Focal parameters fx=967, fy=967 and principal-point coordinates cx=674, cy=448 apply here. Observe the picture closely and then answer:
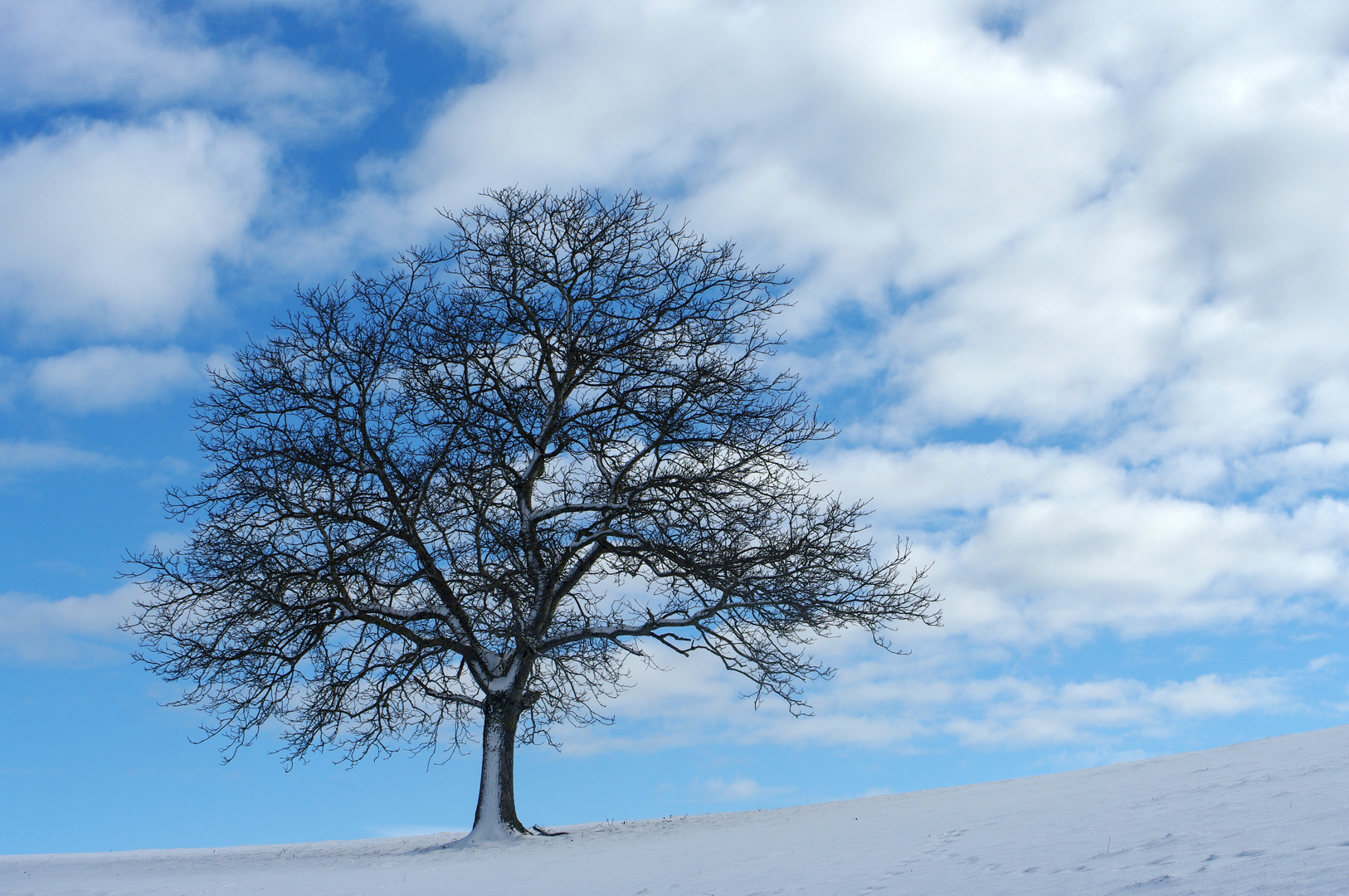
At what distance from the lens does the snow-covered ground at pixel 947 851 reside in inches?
251

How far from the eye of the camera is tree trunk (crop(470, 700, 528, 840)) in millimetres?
15180

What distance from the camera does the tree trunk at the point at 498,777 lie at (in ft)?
49.8

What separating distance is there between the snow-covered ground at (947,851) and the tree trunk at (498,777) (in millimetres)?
645

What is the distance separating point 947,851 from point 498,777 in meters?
8.82

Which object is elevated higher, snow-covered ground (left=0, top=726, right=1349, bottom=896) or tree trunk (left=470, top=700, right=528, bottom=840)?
tree trunk (left=470, top=700, right=528, bottom=840)

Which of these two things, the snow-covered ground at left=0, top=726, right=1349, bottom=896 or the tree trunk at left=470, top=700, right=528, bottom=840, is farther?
the tree trunk at left=470, top=700, right=528, bottom=840

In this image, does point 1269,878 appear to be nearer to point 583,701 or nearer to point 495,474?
point 583,701

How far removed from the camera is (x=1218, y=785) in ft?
32.1

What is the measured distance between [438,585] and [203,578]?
3712mm

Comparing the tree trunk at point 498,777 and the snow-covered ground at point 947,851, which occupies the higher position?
the tree trunk at point 498,777

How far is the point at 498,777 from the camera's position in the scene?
15.4 meters

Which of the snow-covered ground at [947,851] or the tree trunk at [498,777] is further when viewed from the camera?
the tree trunk at [498,777]

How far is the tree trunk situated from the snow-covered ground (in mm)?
645

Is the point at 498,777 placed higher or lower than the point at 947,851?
higher
